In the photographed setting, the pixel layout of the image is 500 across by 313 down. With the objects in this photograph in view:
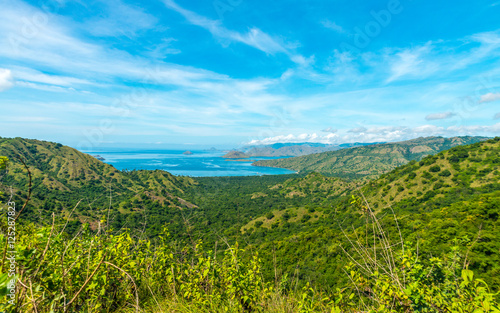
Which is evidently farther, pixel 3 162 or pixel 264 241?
pixel 264 241

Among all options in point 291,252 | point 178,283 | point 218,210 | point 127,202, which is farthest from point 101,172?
point 178,283

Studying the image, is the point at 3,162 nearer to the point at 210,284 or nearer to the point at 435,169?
the point at 210,284

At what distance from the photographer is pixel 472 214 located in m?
26.8

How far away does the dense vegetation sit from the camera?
320 cm

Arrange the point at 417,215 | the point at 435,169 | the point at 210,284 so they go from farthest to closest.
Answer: the point at 435,169
the point at 417,215
the point at 210,284

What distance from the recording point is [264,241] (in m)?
55.5

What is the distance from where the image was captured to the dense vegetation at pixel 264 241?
320 centimetres

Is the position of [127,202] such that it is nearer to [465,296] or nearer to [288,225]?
[288,225]

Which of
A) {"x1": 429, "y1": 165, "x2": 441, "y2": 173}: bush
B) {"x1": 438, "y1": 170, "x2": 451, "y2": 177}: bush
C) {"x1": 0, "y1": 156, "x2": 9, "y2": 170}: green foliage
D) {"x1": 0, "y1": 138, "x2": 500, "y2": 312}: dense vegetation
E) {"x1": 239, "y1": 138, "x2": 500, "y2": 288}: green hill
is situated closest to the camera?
{"x1": 0, "y1": 156, "x2": 9, "y2": 170}: green foliage

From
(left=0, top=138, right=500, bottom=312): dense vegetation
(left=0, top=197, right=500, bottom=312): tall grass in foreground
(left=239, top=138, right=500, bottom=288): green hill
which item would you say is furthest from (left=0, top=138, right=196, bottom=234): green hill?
(left=0, top=197, right=500, bottom=312): tall grass in foreground

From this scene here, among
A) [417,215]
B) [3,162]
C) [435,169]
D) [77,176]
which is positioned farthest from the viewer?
[77,176]

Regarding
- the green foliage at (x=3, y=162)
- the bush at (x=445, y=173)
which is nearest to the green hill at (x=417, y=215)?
the bush at (x=445, y=173)

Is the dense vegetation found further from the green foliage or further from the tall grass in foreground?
the green foliage

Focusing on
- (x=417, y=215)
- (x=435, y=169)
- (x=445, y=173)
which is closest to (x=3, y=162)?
(x=417, y=215)
